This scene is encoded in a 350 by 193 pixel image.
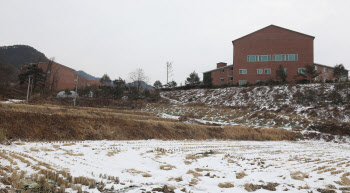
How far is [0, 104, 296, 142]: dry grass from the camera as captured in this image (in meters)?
12.7

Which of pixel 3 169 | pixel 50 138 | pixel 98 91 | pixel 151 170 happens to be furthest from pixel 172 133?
pixel 98 91

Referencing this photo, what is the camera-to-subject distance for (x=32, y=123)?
13.2 m

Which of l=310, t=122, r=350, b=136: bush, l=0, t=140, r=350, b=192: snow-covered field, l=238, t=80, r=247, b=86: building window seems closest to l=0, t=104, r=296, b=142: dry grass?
l=0, t=140, r=350, b=192: snow-covered field

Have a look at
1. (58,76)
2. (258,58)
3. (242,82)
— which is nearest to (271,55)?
(258,58)

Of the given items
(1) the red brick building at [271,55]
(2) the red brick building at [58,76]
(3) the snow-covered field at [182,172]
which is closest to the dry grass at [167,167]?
(3) the snow-covered field at [182,172]

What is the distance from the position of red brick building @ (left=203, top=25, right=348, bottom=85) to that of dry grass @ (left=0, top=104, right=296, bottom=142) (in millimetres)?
32654

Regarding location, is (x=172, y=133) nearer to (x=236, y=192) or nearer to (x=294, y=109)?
(x=236, y=192)

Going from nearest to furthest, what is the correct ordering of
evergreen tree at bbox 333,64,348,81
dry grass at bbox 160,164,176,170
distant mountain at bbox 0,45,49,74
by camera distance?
dry grass at bbox 160,164,176,170, evergreen tree at bbox 333,64,348,81, distant mountain at bbox 0,45,49,74

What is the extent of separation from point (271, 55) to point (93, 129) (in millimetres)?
46501

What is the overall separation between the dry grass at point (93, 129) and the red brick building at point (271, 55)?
3265cm

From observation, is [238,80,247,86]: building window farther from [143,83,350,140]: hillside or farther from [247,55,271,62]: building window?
[247,55,271,62]: building window

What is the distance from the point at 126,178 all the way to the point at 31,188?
7.45 feet

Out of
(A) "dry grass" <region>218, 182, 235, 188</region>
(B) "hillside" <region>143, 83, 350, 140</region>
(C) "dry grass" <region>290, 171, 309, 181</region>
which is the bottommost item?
(C) "dry grass" <region>290, 171, 309, 181</region>

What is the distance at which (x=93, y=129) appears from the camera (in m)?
15.0
